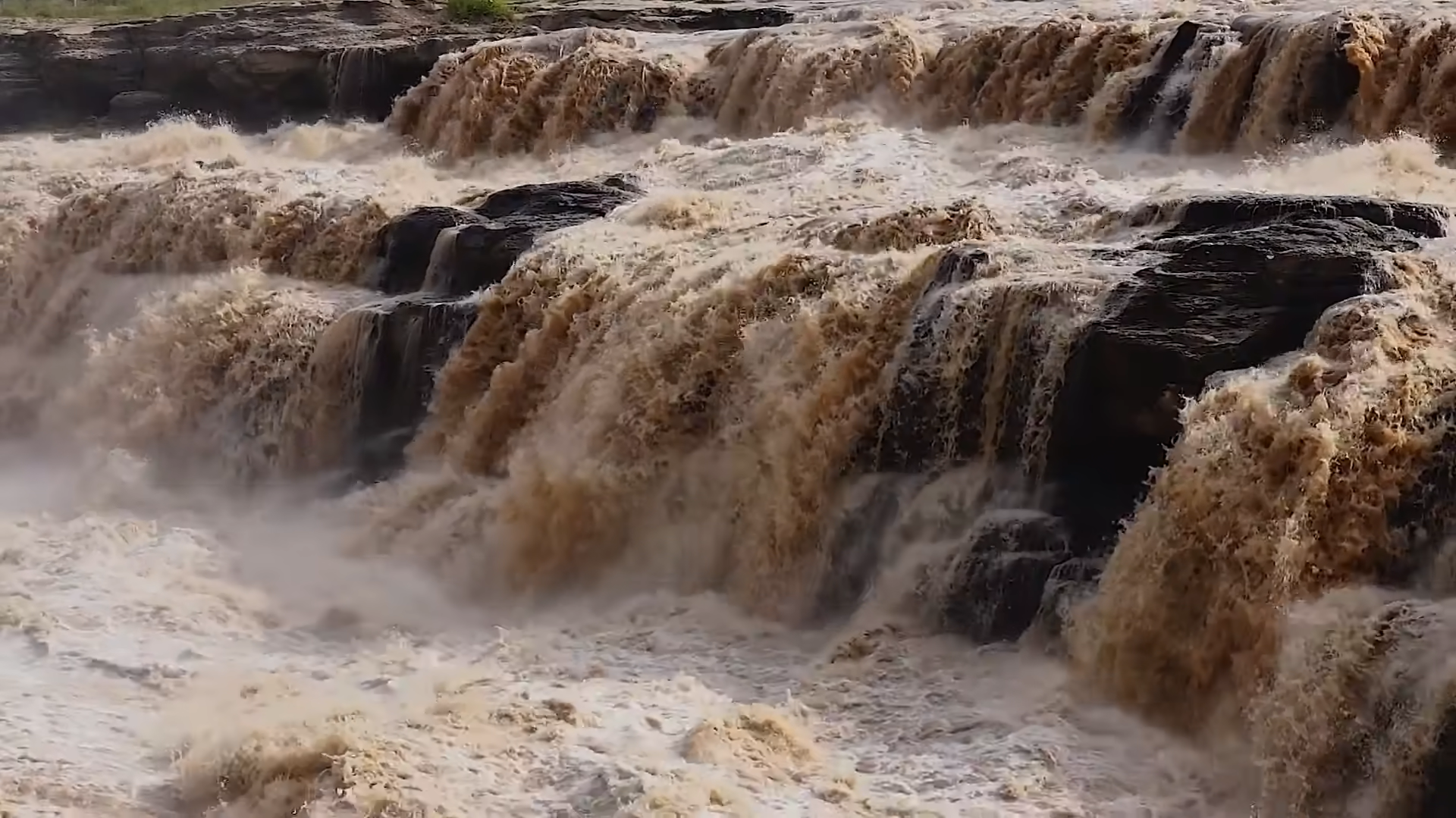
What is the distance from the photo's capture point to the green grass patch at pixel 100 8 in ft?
83.3

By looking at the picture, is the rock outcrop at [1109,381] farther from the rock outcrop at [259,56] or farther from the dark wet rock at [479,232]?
the rock outcrop at [259,56]

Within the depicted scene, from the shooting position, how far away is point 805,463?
7.80 meters

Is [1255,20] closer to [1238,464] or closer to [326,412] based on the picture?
[1238,464]

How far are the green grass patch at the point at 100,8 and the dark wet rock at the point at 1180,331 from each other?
21365 millimetres

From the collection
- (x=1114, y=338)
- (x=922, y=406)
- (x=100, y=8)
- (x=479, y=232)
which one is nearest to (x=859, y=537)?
(x=922, y=406)

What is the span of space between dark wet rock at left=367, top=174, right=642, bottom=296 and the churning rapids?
1.7 inches

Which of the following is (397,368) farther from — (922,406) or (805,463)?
(922,406)

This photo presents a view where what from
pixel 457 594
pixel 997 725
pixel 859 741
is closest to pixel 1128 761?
pixel 997 725

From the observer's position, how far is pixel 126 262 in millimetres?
13336

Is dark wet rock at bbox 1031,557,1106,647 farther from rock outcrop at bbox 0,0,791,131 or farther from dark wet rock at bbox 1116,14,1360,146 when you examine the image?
rock outcrop at bbox 0,0,791,131

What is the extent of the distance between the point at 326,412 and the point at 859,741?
5.76m

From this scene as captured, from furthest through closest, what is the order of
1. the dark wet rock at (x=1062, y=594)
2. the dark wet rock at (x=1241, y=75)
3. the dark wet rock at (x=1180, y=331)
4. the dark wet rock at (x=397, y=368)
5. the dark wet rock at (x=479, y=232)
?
1. the dark wet rock at (x=479, y=232)
2. the dark wet rock at (x=1241, y=75)
3. the dark wet rock at (x=397, y=368)
4. the dark wet rock at (x=1180, y=331)
5. the dark wet rock at (x=1062, y=594)

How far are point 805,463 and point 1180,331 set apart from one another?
2.02 m

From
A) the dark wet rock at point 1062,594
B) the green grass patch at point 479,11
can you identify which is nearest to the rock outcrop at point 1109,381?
the dark wet rock at point 1062,594
